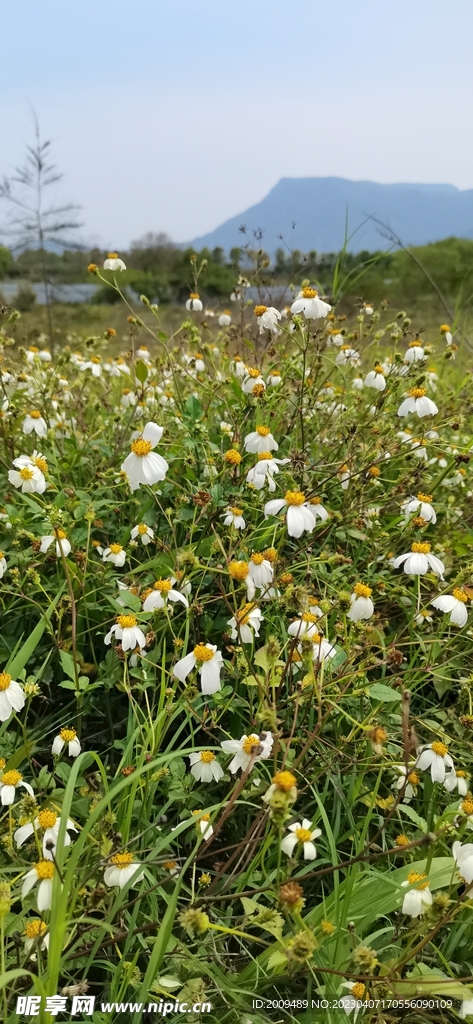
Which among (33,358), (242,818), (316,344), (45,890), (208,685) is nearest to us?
(45,890)

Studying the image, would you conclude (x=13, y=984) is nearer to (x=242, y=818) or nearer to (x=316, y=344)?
(x=242, y=818)

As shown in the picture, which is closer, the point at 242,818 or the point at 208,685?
the point at 208,685

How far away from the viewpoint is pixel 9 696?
4.48ft

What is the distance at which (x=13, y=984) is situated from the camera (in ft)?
3.50

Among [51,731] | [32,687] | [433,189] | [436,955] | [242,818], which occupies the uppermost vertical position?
[433,189]

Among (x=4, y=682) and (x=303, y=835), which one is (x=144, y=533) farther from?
(x=303, y=835)

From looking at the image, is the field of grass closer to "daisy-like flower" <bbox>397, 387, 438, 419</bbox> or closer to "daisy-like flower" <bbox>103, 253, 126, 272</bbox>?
"daisy-like flower" <bbox>397, 387, 438, 419</bbox>

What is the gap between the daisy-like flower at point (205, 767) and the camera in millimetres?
1343

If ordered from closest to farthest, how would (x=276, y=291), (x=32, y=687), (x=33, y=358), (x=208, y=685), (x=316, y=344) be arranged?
1. (x=208, y=685)
2. (x=32, y=687)
3. (x=316, y=344)
4. (x=33, y=358)
5. (x=276, y=291)

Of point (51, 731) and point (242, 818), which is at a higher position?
point (51, 731)

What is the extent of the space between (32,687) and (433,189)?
642 ft

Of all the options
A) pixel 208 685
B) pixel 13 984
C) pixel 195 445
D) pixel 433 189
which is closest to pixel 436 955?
pixel 208 685

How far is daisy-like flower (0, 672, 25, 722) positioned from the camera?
1.35 meters

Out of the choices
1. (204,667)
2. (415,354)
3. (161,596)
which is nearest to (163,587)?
(161,596)
